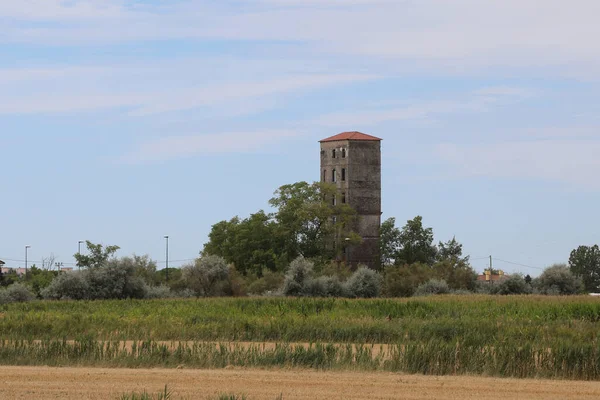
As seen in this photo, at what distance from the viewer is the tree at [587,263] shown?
124m

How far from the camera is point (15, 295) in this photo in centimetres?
5853

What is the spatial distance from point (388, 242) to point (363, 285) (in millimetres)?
37150

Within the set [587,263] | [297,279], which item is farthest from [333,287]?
[587,263]

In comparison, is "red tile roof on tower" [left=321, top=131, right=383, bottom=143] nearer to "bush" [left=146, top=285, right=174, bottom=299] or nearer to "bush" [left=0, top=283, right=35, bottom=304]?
"bush" [left=146, top=285, right=174, bottom=299]

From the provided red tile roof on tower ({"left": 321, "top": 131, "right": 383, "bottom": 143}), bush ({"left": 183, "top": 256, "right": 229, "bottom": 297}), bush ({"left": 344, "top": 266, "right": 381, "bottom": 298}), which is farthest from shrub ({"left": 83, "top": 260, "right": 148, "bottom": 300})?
red tile roof on tower ({"left": 321, "top": 131, "right": 383, "bottom": 143})

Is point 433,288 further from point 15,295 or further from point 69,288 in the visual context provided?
point 15,295

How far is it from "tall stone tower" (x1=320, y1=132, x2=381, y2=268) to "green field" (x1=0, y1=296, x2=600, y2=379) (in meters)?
52.2

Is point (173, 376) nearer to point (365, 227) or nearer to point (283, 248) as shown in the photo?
point (283, 248)

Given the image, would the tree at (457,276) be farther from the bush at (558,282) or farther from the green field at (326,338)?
the green field at (326,338)

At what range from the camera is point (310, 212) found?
96875mm

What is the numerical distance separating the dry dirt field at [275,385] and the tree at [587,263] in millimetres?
105223

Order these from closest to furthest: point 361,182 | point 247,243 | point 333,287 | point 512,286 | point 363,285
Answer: point 333,287 → point 363,285 → point 512,286 → point 247,243 → point 361,182

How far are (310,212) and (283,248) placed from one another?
4342mm

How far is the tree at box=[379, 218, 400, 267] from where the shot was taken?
104m
